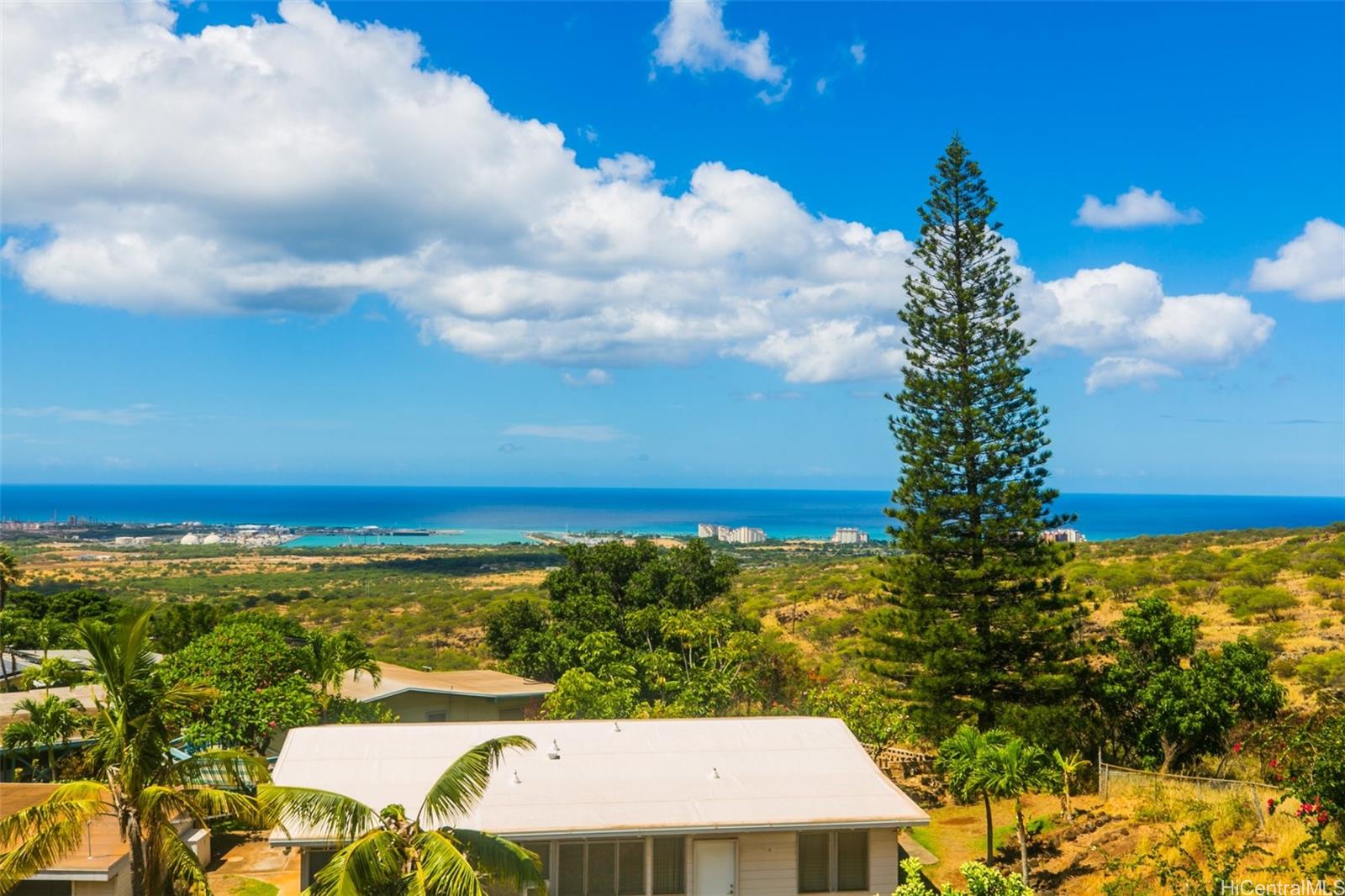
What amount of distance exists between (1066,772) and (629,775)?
23.1 ft

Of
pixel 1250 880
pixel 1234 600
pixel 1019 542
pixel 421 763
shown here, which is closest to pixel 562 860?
pixel 421 763

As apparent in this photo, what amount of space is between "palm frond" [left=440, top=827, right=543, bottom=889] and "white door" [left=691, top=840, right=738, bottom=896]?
11.3 feet

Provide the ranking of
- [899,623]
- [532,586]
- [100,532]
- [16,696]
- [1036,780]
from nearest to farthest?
1. [1036,780]
2. [16,696]
3. [899,623]
4. [532,586]
5. [100,532]

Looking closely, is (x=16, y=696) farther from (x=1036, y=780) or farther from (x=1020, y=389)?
(x=1020, y=389)

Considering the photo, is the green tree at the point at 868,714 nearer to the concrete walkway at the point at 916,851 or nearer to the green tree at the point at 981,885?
the concrete walkway at the point at 916,851

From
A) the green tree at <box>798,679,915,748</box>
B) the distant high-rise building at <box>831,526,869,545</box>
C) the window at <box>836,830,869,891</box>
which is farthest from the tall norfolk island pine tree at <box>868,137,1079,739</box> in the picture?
the distant high-rise building at <box>831,526,869,545</box>

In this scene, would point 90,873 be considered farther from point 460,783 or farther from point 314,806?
point 460,783

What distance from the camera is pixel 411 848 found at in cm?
871

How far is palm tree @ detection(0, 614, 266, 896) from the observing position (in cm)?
862

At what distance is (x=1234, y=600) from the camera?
34156 mm

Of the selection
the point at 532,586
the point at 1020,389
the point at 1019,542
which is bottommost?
the point at 532,586

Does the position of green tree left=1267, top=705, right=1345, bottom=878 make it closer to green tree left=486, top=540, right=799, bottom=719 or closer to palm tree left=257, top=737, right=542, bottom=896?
palm tree left=257, top=737, right=542, bottom=896

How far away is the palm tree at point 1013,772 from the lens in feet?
42.5

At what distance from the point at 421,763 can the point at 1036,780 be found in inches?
337
